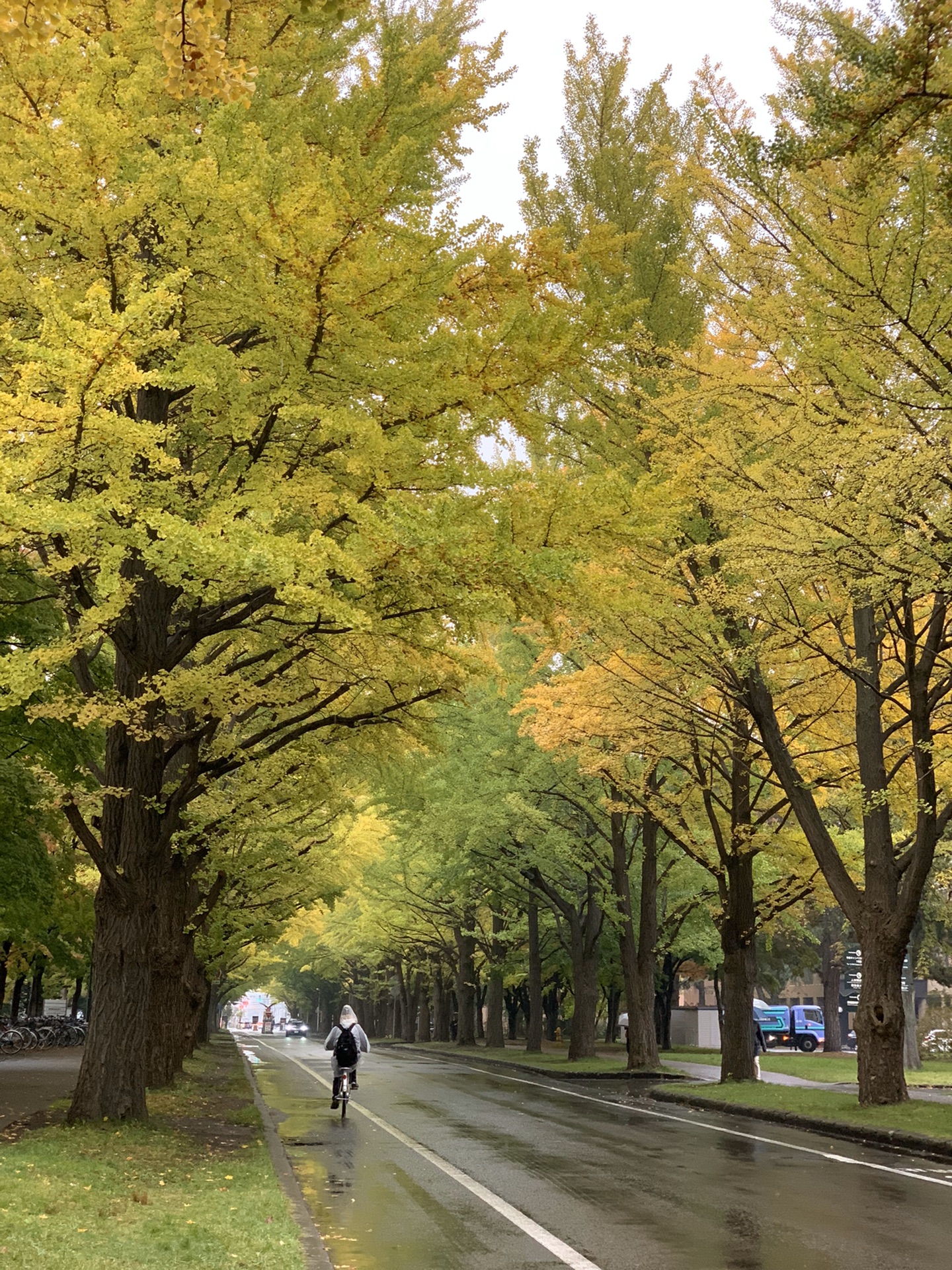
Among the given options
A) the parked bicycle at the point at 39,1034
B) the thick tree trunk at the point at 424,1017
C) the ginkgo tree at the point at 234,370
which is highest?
the ginkgo tree at the point at 234,370

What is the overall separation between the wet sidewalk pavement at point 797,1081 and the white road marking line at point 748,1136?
11.6 feet

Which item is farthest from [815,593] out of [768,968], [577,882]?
[768,968]

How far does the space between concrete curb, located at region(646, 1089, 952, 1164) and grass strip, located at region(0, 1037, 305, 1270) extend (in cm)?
731

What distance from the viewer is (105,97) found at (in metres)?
8.85

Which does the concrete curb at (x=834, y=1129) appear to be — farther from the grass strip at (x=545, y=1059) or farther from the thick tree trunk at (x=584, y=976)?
the thick tree trunk at (x=584, y=976)

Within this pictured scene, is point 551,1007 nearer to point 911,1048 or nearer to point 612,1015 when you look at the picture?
point 612,1015

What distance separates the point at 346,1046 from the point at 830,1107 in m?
7.11

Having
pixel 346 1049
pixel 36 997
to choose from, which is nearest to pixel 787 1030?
pixel 36 997

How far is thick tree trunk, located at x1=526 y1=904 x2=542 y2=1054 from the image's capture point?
36.8 metres

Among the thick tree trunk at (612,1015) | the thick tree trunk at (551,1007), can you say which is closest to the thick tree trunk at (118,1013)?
the thick tree trunk at (612,1015)

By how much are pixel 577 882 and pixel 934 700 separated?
17.7 metres

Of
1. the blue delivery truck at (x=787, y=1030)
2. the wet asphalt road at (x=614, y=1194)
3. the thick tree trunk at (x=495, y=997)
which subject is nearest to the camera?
the wet asphalt road at (x=614, y=1194)

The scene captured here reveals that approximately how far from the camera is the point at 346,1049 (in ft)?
55.9

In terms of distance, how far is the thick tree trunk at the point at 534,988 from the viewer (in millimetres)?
36750
